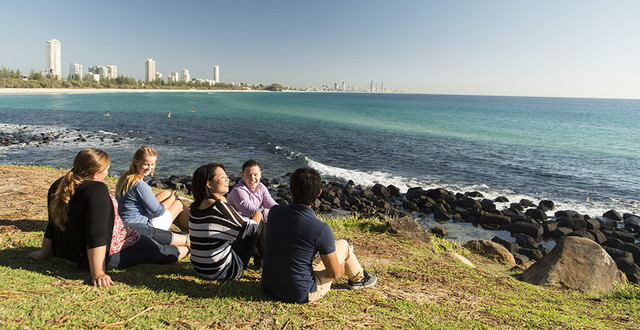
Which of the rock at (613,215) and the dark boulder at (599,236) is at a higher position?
the rock at (613,215)

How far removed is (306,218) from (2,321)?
2.87m

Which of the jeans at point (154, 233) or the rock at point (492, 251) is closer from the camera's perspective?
the jeans at point (154, 233)

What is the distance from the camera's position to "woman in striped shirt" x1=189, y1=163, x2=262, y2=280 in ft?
13.6

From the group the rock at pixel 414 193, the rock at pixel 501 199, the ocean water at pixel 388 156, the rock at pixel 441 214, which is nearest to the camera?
the rock at pixel 441 214

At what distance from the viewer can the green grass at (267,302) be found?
3514mm

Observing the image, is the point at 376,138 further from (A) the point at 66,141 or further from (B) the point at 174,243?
(B) the point at 174,243

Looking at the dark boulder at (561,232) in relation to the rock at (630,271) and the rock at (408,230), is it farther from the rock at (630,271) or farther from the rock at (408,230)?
the rock at (408,230)

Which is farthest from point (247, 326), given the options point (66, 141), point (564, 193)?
point (66, 141)

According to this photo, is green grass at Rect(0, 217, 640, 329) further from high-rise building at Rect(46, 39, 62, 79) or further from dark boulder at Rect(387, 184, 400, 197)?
high-rise building at Rect(46, 39, 62, 79)

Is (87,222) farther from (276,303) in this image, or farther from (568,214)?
(568,214)

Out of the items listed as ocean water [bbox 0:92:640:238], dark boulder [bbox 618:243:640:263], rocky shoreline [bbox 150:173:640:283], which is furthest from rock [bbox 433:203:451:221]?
dark boulder [bbox 618:243:640:263]

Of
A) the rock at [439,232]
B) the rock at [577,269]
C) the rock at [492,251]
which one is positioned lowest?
the rock at [439,232]

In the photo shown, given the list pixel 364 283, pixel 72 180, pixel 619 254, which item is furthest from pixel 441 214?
pixel 72 180

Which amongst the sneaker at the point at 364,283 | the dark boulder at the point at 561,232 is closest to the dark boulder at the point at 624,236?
the dark boulder at the point at 561,232
